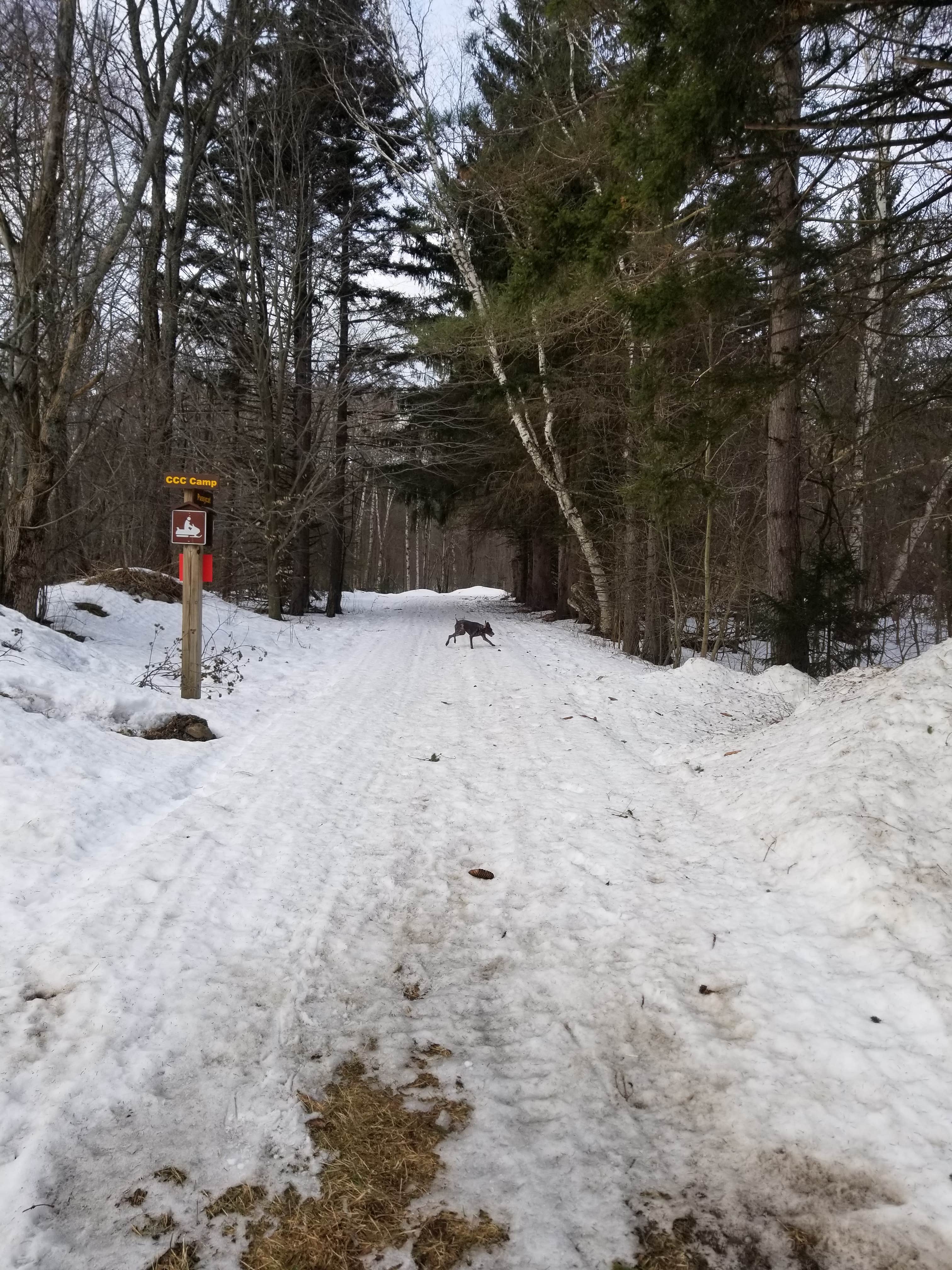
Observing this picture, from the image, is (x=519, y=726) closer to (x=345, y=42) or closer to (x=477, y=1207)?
(x=477, y=1207)

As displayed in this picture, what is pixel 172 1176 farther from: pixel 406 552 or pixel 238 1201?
pixel 406 552

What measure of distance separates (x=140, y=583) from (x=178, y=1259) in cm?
1363

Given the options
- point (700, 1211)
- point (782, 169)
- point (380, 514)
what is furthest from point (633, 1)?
point (380, 514)

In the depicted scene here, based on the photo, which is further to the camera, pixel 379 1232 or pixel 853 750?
pixel 853 750

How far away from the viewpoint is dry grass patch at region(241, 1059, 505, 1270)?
1.79 metres

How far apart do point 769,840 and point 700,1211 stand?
2556 millimetres

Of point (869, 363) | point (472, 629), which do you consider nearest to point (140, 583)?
point (472, 629)

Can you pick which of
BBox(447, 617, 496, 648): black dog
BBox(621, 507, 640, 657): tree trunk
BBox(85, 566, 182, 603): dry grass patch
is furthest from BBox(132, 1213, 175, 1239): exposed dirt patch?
BBox(621, 507, 640, 657): tree trunk

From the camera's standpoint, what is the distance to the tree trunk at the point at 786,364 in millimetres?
5719

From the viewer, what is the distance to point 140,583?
13.8 metres

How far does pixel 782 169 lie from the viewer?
253 inches

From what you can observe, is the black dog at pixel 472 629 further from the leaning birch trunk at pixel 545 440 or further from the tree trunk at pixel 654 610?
the leaning birch trunk at pixel 545 440

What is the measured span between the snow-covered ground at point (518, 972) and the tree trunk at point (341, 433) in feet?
38.7

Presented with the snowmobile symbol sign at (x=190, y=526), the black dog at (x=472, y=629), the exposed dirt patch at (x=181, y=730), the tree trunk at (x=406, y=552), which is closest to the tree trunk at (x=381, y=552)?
the tree trunk at (x=406, y=552)
